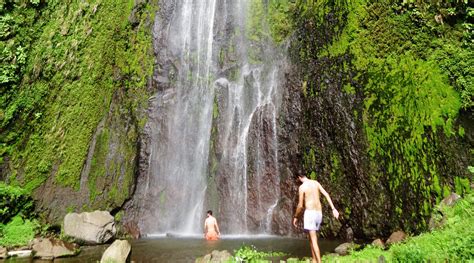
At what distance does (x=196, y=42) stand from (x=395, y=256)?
59.7 feet

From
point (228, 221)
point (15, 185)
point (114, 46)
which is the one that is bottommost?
point (228, 221)

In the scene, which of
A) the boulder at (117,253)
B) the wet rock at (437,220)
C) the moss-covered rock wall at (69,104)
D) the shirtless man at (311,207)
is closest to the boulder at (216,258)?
the boulder at (117,253)

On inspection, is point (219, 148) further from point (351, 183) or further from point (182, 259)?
point (182, 259)

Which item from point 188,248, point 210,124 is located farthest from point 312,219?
point 210,124

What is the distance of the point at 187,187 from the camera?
61.5 ft

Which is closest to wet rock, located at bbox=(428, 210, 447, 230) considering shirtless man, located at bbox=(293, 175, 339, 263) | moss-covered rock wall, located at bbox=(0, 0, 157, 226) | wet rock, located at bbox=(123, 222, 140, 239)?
shirtless man, located at bbox=(293, 175, 339, 263)

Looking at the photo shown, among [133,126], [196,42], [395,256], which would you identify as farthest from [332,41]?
[395,256]

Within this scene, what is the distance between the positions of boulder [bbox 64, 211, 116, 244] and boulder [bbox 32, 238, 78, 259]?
1814 mm

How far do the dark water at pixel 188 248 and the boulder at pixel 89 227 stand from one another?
675mm

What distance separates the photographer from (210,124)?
64.2ft

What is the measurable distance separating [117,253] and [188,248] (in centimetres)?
344

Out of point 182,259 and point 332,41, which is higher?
point 332,41

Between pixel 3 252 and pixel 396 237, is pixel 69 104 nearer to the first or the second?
pixel 3 252

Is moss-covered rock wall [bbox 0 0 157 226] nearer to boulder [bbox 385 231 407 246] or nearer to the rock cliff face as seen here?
the rock cliff face
